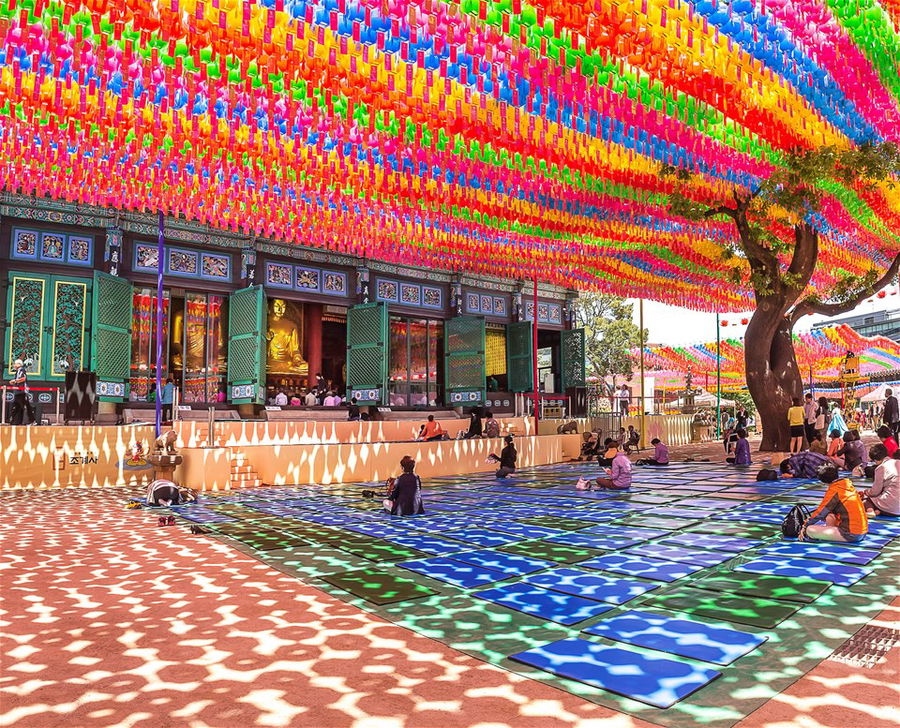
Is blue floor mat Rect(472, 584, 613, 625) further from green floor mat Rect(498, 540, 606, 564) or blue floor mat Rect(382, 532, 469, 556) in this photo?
blue floor mat Rect(382, 532, 469, 556)

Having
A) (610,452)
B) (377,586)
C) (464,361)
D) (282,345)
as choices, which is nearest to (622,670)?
(377,586)

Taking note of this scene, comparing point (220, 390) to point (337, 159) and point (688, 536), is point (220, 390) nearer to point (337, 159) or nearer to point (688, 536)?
point (337, 159)

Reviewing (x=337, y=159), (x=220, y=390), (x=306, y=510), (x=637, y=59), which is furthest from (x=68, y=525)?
(x=220, y=390)

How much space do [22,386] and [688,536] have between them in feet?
39.4

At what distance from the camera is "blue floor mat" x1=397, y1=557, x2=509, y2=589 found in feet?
14.6

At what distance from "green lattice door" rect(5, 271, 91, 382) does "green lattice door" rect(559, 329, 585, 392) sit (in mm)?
13419

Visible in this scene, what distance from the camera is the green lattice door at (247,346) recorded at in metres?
14.8

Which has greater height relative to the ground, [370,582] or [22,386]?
[22,386]

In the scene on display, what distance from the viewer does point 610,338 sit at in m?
28.2

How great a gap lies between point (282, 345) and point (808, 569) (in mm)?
16122

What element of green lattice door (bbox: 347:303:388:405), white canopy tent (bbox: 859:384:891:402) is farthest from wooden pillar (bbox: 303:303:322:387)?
white canopy tent (bbox: 859:384:891:402)

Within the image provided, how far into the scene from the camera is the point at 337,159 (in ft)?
29.5

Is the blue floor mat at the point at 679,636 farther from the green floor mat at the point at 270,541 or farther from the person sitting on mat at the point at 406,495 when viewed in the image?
the person sitting on mat at the point at 406,495

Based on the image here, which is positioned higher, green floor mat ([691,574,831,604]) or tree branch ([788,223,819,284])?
tree branch ([788,223,819,284])
